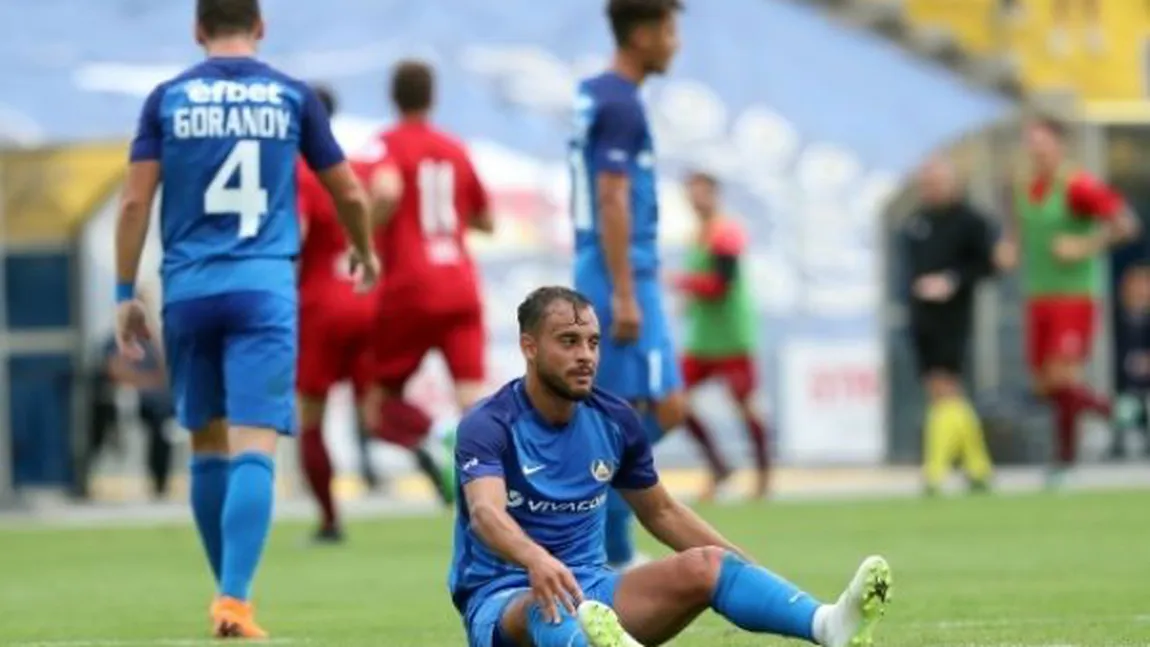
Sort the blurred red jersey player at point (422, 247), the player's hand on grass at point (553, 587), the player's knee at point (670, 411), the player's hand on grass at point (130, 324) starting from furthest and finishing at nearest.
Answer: the blurred red jersey player at point (422, 247)
the player's knee at point (670, 411)
the player's hand on grass at point (130, 324)
the player's hand on grass at point (553, 587)

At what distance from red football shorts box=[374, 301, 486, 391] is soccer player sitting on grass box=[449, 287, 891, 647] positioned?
815 cm

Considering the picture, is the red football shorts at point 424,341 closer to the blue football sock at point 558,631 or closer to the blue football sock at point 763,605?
the blue football sock at point 763,605

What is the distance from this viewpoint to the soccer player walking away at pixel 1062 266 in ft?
73.4

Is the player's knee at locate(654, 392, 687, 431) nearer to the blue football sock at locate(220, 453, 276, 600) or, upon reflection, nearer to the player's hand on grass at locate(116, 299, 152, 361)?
the blue football sock at locate(220, 453, 276, 600)

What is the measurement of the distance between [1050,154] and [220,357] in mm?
11962

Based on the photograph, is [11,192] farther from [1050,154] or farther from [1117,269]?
[1117,269]

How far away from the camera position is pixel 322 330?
680 inches

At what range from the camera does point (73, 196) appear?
25.9 meters

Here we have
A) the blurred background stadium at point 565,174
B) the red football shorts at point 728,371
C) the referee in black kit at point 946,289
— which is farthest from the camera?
the blurred background stadium at point 565,174

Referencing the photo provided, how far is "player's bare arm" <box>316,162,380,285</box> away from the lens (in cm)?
1120

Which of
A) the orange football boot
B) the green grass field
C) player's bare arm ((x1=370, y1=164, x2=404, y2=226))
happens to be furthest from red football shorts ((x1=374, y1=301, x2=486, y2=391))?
the orange football boot

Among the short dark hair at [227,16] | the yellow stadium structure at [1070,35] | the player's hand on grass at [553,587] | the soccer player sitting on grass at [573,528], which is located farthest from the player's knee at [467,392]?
the yellow stadium structure at [1070,35]

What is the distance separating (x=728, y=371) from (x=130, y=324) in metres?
12.5

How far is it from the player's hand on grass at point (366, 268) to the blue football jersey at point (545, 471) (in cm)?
279
